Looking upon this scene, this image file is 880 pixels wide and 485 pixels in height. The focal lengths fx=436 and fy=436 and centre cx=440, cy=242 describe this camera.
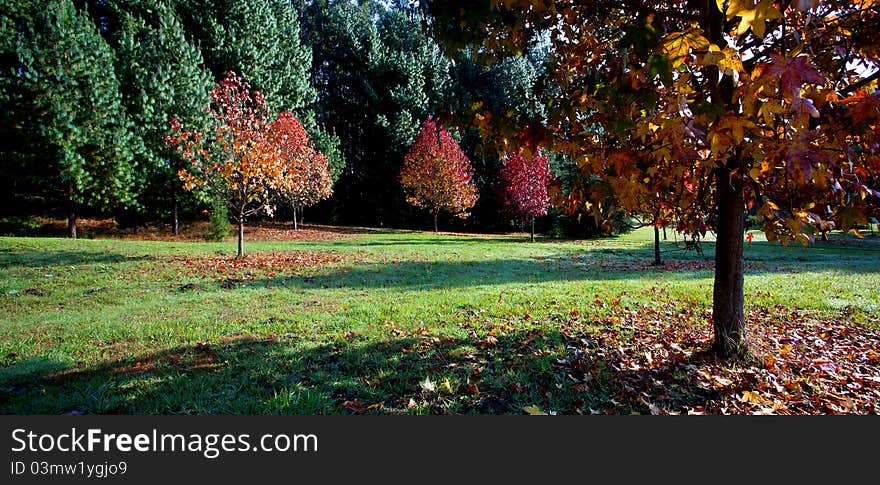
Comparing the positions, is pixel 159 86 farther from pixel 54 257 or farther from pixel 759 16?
pixel 759 16

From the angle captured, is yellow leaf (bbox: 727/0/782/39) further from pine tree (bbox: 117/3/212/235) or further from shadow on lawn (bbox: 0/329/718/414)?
pine tree (bbox: 117/3/212/235)

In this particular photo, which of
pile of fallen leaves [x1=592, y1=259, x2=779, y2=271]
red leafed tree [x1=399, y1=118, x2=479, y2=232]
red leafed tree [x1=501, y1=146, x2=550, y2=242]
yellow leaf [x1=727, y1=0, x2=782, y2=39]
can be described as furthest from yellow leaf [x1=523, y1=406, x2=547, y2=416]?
red leafed tree [x1=399, y1=118, x2=479, y2=232]

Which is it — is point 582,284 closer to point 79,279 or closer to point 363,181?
point 79,279

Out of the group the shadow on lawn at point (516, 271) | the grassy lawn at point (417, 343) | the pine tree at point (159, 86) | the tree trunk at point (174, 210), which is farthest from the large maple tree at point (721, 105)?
the tree trunk at point (174, 210)

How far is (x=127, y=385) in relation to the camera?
357 centimetres

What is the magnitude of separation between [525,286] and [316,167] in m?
19.2

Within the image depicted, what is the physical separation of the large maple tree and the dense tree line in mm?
576

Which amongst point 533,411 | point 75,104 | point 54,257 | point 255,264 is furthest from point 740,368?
point 75,104

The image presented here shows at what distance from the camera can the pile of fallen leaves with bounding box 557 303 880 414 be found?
328 centimetres

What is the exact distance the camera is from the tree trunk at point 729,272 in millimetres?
3883

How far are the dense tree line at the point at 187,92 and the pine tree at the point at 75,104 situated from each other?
0.04 m

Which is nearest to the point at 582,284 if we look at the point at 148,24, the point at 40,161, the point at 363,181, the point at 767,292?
the point at 767,292

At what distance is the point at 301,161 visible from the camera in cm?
2195

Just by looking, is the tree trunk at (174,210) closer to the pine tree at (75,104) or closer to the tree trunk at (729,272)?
the pine tree at (75,104)
